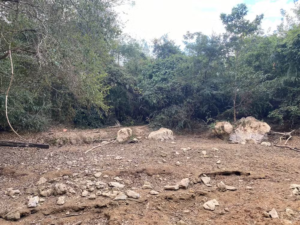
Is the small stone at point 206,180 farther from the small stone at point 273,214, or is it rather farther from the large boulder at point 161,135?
the large boulder at point 161,135

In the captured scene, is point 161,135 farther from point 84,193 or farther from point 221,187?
point 84,193

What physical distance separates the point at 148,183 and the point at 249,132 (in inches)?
164

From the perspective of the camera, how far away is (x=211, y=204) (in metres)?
2.86

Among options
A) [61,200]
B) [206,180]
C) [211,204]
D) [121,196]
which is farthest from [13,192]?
[206,180]

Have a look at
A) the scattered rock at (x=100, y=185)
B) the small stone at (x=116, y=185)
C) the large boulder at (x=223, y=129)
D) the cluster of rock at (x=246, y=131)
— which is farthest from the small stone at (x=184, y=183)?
the large boulder at (x=223, y=129)

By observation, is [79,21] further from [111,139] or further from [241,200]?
[241,200]

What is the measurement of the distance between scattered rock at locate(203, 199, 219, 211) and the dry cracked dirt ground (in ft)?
0.20

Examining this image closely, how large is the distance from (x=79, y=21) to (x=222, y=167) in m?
3.74

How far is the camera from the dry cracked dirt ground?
2.63 m

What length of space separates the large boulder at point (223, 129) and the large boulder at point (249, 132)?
0.14 m

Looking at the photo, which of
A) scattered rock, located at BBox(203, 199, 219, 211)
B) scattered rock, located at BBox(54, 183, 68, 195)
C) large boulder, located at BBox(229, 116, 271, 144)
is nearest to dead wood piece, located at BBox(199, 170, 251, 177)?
scattered rock, located at BBox(203, 199, 219, 211)

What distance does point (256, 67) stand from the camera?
8117 mm

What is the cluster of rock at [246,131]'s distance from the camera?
21.2 ft

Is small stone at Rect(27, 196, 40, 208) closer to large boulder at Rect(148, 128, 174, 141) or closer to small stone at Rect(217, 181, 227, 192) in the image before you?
small stone at Rect(217, 181, 227, 192)
